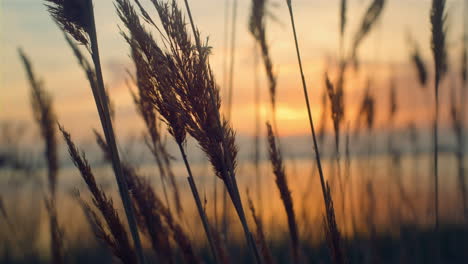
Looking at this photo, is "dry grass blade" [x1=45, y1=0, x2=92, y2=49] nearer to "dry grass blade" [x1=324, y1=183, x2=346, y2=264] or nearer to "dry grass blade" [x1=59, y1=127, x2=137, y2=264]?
"dry grass blade" [x1=59, y1=127, x2=137, y2=264]

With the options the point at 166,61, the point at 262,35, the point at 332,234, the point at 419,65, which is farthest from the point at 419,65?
the point at 166,61

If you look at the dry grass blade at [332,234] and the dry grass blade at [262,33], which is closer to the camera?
the dry grass blade at [332,234]

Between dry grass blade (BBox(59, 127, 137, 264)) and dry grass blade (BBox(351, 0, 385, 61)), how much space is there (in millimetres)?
1311

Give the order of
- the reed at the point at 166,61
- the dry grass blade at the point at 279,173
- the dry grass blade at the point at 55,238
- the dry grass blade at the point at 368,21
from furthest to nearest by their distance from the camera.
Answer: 1. the dry grass blade at the point at 368,21
2. the dry grass blade at the point at 55,238
3. the dry grass blade at the point at 279,173
4. the reed at the point at 166,61

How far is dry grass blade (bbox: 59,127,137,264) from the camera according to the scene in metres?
1.21

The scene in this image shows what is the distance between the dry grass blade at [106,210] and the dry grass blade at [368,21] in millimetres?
1311

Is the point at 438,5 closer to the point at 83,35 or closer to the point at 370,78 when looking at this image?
the point at 83,35

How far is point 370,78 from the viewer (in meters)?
3.13

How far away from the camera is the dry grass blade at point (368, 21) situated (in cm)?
212

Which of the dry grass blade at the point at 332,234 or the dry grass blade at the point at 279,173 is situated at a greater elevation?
the dry grass blade at the point at 279,173

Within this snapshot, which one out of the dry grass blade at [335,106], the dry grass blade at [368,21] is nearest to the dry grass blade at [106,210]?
the dry grass blade at [335,106]

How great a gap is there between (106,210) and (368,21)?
4.56ft

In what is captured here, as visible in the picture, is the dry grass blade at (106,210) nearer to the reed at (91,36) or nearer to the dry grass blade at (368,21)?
the reed at (91,36)

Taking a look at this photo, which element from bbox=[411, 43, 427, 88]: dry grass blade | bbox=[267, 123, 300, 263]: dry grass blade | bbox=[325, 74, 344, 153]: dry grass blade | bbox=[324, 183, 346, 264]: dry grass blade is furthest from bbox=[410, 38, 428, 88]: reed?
bbox=[324, 183, 346, 264]: dry grass blade
